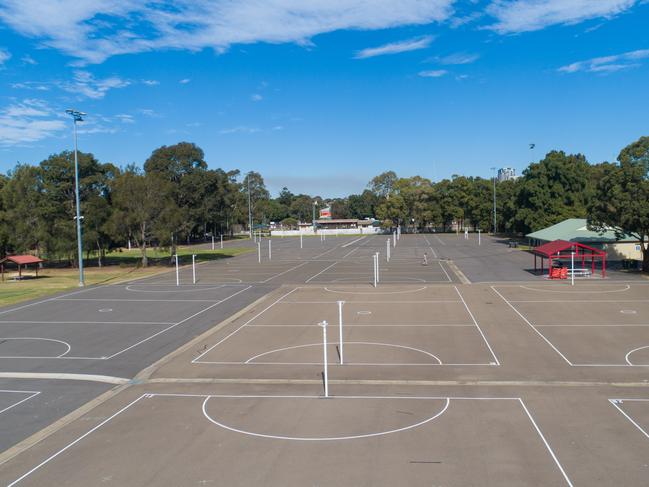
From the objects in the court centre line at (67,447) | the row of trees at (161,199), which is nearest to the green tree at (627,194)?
the row of trees at (161,199)

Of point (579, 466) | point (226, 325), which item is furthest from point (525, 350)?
point (226, 325)

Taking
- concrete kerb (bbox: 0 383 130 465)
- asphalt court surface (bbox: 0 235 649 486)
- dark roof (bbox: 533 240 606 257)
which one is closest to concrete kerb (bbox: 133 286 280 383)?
asphalt court surface (bbox: 0 235 649 486)

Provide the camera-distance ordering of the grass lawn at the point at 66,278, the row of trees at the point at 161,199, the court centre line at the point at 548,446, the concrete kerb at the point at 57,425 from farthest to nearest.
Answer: the row of trees at the point at 161,199 → the grass lawn at the point at 66,278 → the concrete kerb at the point at 57,425 → the court centre line at the point at 548,446

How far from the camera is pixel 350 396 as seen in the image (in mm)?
16156

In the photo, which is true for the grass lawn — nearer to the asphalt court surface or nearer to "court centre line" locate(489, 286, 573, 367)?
the asphalt court surface

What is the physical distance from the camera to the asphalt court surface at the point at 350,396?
11.5 meters

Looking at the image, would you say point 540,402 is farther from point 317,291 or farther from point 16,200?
point 16,200

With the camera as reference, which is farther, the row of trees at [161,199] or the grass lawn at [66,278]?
Answer: the row of trees at [161,199]

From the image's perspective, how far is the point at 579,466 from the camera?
11250mm

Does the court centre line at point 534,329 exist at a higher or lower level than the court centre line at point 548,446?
higher

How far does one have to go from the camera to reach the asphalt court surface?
1152cm

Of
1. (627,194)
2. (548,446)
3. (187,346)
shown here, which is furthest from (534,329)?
(627,194)

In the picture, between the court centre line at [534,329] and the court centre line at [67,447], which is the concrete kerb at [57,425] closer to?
the court centre line at [67,447]

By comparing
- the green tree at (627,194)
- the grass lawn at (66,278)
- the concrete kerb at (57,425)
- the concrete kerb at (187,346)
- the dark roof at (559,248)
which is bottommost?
the concrete kerb at (57,425)
